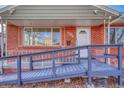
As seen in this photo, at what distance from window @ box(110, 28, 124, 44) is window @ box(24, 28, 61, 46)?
2802 millimetres

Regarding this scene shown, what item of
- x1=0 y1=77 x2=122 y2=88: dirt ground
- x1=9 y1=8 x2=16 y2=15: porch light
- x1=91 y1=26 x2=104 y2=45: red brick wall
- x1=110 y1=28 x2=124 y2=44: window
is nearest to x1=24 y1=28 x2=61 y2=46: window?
x1=91 y1=26 x2=104 y2=45: red brick wall

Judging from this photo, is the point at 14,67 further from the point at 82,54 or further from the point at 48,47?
the point at 82,54

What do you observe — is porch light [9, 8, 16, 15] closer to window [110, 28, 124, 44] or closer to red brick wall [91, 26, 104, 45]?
red brick wall [91, 26, 104, 45]

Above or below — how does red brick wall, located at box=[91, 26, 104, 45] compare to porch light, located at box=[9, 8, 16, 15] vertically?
below

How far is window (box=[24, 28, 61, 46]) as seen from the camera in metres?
11.5

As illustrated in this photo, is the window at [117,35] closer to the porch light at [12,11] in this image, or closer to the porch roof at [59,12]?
the porch roof at [59,12]

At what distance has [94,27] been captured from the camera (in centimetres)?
1148

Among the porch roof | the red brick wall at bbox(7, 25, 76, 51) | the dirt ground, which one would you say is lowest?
the dirt ground

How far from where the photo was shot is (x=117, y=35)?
460 inches

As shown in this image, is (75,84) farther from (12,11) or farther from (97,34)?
(97,34)

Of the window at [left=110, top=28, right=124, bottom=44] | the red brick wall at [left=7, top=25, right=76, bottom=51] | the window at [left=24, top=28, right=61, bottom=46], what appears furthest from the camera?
the window at [left=110, top=28, right=124, bottom=44]

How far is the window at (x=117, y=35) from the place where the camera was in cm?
1162

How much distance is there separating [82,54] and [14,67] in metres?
3.99
